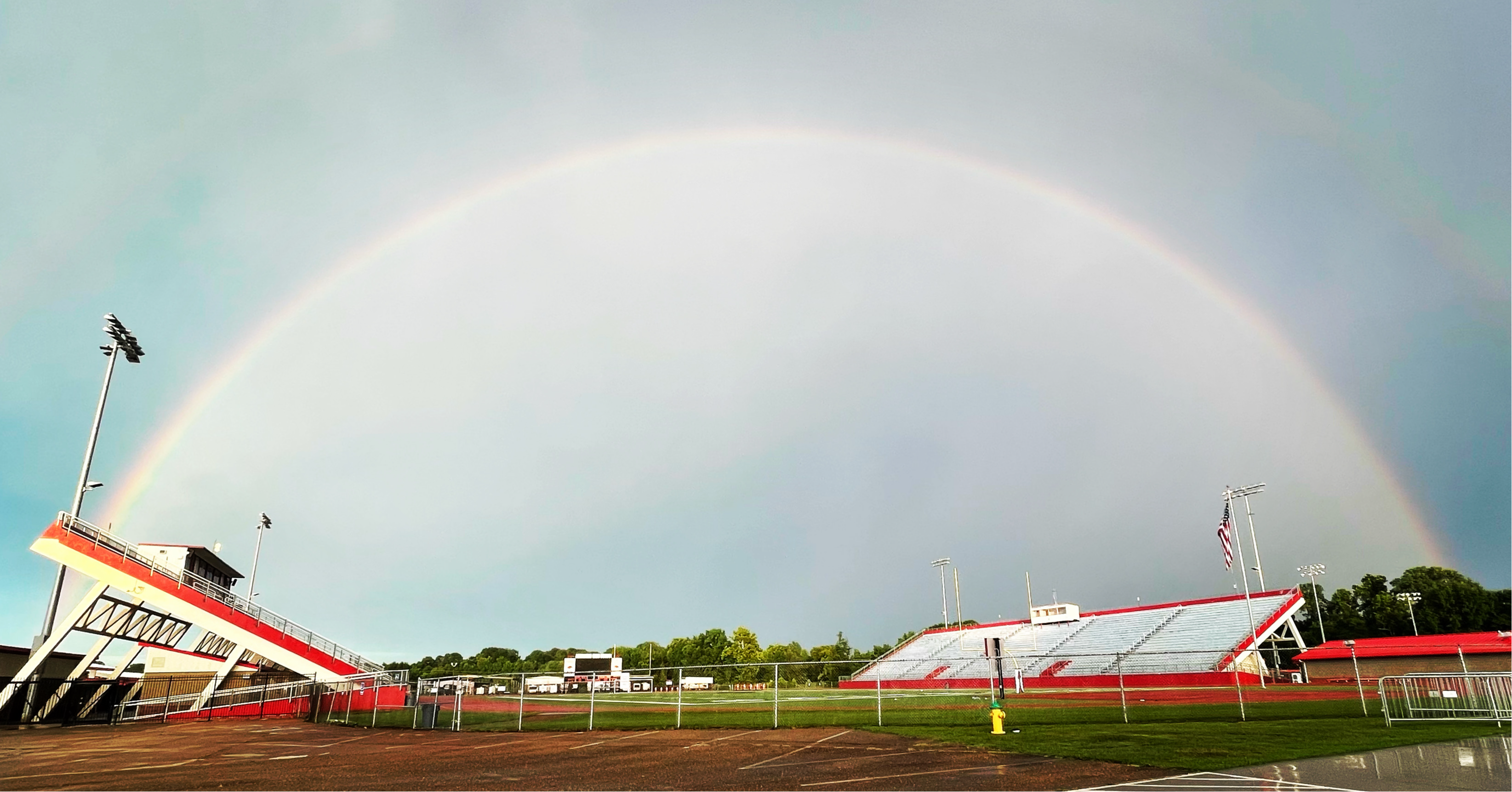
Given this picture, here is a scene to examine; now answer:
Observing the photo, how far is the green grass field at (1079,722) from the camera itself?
50.1 ft

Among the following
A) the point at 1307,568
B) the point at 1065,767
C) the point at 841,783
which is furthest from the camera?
the point at 1307,568

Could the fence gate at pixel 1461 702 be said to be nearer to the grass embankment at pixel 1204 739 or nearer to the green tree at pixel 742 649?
the grass embankment at pixel 1204 739

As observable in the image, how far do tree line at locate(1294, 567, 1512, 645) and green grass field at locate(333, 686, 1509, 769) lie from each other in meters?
59.7

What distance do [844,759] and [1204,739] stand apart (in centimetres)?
847

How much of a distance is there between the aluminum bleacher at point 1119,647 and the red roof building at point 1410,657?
11.1 feet

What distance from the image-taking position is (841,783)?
11.9 meters

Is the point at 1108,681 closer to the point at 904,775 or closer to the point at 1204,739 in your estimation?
the point at 1204,739

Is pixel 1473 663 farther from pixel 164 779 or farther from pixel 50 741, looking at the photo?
pixel 50 741

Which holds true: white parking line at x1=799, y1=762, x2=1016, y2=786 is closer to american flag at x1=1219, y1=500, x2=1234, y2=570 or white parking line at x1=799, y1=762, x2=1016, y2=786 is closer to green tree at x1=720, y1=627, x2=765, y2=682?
american flag at x1=1219, y1=500, x2=1234, y2=570

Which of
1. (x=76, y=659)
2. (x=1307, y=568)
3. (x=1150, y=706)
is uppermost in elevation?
(x=1307, y=568)

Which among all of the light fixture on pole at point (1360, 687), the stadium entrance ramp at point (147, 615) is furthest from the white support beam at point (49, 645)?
the light fixture on pole at point (1360, 687)

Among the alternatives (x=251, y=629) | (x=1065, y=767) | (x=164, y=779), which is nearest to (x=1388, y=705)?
(x=1065, y=767)

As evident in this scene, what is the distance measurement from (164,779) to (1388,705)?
108ft

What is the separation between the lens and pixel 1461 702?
22.3 meters
